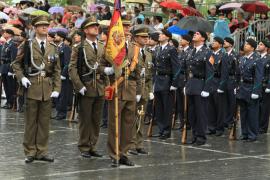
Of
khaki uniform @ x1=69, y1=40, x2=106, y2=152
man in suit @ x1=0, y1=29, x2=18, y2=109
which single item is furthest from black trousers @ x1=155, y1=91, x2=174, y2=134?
man in suit @ x1=0, y1=29, x2=18, y2=109

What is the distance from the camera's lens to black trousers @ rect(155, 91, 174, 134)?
18.1 m

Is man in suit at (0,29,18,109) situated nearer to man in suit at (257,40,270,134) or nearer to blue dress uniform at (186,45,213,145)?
man in suit at (257,40,270,134)

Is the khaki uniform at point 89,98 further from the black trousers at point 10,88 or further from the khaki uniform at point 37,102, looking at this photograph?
the black trousers at point 10,88

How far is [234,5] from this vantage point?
25.0 meters

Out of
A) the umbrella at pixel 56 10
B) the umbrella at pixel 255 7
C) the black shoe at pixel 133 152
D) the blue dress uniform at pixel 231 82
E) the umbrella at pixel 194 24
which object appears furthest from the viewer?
the umbrella at pixel 56 10

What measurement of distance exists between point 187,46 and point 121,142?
5449mm

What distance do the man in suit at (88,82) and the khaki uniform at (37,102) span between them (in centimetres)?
49

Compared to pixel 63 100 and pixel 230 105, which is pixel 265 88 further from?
pixel 63 100

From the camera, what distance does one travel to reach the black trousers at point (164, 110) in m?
18.1

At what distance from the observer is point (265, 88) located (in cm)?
1917

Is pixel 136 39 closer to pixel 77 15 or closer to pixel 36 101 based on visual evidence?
pixel 36 101

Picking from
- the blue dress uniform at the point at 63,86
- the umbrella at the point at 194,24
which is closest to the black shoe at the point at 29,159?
the blue dress uniform at the point at 63,86

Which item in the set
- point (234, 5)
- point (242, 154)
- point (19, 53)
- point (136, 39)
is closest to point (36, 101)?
point (19, 53)

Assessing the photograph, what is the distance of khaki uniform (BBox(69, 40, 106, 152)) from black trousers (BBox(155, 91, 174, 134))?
131 inches
